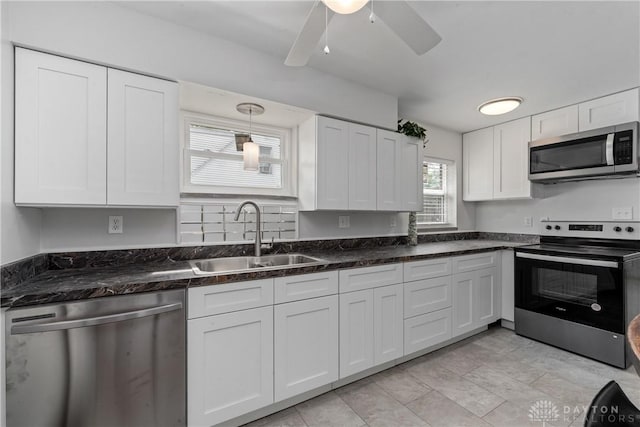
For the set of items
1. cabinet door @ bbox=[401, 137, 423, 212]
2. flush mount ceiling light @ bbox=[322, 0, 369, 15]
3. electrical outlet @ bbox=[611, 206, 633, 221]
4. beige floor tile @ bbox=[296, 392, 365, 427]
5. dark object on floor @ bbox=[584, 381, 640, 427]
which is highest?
flush mount ceiling light @ bbox=[322, 0, 369, 15]

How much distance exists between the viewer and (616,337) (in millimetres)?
2229

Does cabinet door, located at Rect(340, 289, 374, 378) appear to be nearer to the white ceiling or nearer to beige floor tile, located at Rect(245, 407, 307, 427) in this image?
beige floor tile, located at Rect(245, 407, 307, 427)

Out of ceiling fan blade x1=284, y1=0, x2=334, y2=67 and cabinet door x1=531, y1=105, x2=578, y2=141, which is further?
cabinet door x1=531, y1=105, x2=578, y2=141

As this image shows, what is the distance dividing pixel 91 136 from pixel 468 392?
2.74 meters

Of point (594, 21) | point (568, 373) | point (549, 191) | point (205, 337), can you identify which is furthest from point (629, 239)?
point (205, 337)

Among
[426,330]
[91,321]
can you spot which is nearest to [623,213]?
[426,330]

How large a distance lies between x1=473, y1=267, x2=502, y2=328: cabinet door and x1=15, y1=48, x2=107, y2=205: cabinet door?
3046 millimetres

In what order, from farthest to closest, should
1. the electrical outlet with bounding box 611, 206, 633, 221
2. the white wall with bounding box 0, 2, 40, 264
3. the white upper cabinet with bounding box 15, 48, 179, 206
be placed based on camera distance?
the electrical outlet with bounding box 611, 206, 633, 221, the white upper cabinet with bounding box 15, 48, 179, 206, the white wall with bounding box 0, 2, 40, 264

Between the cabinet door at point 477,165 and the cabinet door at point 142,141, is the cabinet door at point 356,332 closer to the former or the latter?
the cabinet door at point 142,141

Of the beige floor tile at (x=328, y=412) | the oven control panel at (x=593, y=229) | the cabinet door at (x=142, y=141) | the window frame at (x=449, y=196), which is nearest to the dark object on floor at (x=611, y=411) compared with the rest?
the beige floor tile at (x=328, y=412)

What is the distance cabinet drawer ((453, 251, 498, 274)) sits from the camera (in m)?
2.62

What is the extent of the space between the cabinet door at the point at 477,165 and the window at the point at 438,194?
0.61ft

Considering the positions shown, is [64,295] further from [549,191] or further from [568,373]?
[549,191]

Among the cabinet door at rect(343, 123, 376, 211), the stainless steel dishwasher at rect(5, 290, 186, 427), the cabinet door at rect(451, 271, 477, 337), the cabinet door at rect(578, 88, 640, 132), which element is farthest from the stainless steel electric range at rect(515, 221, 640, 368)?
the stainless steel dishwasher at rect(5, 290, 186, 427)
